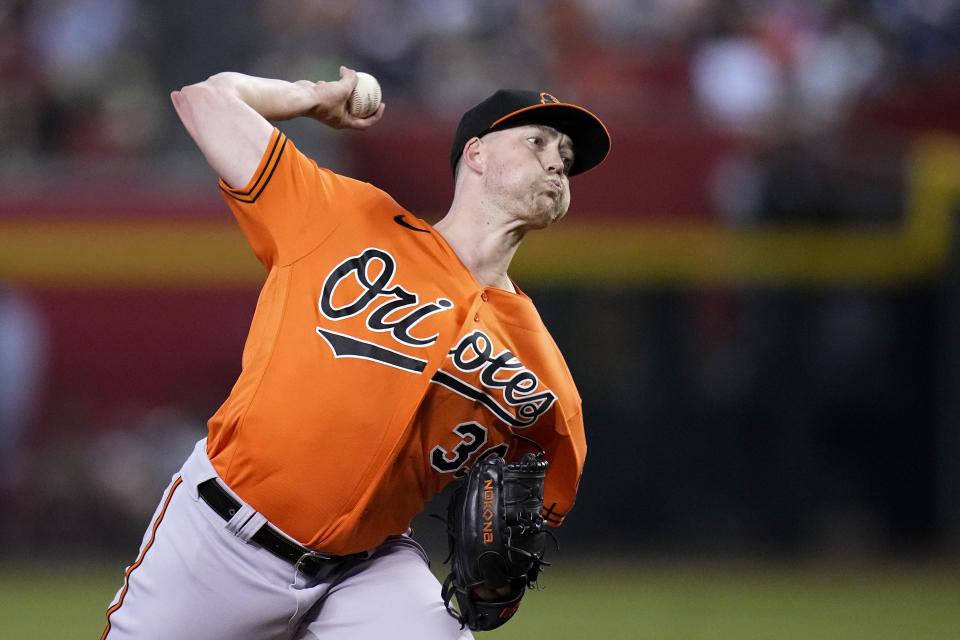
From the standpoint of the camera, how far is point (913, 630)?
20.3 ft

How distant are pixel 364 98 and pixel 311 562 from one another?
1327 millimetres

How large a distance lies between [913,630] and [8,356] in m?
6.15

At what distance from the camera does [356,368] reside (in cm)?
320

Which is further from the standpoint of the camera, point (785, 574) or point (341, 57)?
point (341, 57)

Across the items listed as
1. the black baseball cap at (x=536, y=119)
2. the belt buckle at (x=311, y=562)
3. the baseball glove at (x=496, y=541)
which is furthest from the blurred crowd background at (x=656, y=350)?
the belt buckle at (x=311, y=562)

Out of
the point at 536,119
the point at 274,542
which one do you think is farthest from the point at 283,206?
the point at 274,542

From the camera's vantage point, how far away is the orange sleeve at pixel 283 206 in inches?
128

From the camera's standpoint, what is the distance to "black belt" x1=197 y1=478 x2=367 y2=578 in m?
3.21

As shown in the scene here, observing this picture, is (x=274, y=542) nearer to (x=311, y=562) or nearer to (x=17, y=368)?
(x=311, y=562)

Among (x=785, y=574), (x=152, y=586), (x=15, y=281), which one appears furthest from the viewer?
(x=15, y=281)

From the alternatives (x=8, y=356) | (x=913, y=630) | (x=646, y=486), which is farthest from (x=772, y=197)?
(x=8, y=356)

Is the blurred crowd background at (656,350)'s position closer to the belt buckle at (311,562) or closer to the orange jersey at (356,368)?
the orange jersey at (356,368)

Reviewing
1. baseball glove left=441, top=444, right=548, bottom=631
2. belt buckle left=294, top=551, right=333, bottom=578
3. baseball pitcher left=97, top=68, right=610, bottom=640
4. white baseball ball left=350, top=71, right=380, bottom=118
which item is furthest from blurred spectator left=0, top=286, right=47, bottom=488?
baseball glove left=441, top=444, right=548, bottom=631

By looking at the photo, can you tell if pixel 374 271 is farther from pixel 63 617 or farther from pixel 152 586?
pixel 63 617
